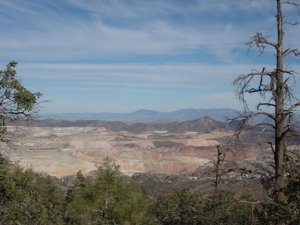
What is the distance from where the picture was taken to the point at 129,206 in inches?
1270

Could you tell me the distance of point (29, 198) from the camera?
11234 mm

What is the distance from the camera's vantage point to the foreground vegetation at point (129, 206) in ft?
35.1

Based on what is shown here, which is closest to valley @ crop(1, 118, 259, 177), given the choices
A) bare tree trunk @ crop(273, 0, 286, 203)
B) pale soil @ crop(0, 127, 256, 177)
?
pale soil @ crop(0, 127, 256, 177)

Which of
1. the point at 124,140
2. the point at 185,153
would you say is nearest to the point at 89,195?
the point at 185,153

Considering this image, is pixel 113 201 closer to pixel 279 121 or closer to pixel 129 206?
pixel 129 206

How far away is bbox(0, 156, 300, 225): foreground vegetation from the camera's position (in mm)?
10703

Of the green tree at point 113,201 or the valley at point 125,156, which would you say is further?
the valley at point 125,156

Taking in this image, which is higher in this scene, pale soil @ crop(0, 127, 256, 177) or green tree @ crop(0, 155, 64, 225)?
green tree @ crop(0, 155, 64, 225)

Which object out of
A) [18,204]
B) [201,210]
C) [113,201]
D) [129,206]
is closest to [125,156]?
[129,206]

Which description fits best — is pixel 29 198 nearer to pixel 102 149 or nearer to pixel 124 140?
pixel 102 149

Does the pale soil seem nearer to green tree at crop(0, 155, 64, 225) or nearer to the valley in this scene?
the valley

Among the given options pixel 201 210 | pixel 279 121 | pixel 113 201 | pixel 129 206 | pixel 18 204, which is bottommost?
pixel 129 206

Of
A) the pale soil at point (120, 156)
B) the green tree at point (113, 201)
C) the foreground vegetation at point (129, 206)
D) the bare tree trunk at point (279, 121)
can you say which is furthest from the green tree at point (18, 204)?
the pale soil at point (120, 156)

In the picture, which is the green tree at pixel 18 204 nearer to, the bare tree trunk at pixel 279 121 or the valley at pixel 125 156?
the bare tree trunk at pixel 279 121
